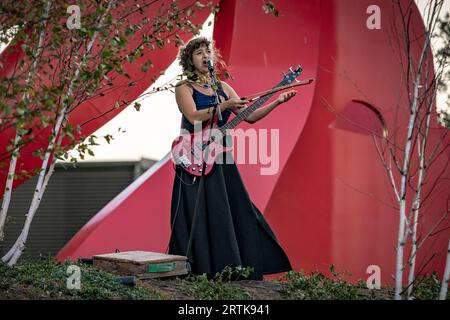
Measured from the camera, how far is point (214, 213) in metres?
4.88

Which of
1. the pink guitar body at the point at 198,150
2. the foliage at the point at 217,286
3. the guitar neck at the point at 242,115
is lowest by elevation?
the foliage at the point at 217,286

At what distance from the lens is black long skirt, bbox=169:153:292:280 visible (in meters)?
4.85

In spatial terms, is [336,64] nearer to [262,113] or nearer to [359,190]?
[359,190]

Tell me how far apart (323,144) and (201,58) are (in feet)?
6.79

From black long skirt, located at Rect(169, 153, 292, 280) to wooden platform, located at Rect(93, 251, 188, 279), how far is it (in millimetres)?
184

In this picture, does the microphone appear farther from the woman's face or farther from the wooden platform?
the wooden platform

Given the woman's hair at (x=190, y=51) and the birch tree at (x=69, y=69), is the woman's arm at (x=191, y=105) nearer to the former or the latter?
the woman's hair at (x=190, y=51)

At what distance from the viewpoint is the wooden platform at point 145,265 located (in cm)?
462

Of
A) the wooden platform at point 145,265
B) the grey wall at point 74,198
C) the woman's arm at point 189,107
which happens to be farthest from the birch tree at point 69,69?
the grey wall at point 74,198

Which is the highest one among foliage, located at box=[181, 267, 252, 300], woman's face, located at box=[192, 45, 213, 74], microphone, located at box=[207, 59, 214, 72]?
woman's face, located at box=[192, 45, 213, 74]

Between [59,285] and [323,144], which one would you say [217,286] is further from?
[323,144]

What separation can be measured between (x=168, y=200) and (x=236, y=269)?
1.86 m

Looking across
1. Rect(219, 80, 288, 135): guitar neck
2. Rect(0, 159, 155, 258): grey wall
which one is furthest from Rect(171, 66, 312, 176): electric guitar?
Rect(0, 159, 155, 258): grey wall

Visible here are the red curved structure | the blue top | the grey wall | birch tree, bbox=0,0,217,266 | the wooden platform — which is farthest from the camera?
the grey wall
